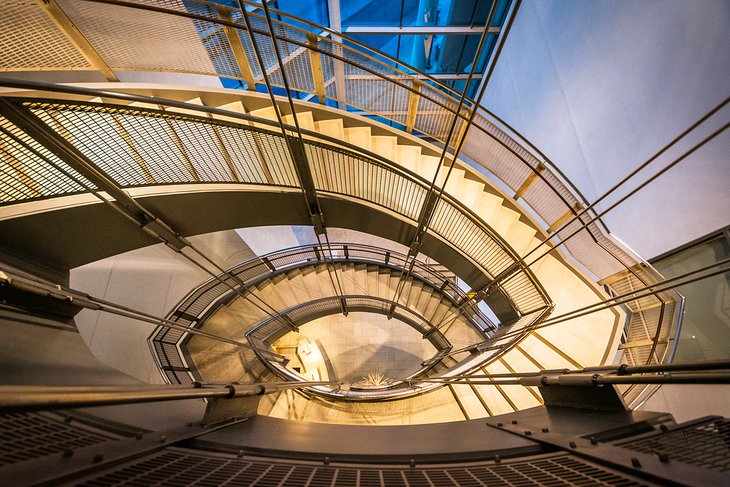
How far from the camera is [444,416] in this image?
509 cm

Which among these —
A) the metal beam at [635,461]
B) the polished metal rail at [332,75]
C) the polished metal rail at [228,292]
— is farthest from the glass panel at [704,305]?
the metal beam at [635,461]

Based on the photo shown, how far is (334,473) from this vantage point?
4.02ft

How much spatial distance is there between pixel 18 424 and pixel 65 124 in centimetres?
261

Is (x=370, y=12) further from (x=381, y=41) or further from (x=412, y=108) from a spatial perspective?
(x=412, y=108)

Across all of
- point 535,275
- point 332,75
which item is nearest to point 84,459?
point 535,275

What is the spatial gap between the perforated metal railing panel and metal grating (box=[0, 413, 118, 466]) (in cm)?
30

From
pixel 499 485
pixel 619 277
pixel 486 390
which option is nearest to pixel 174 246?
pixel 499 485

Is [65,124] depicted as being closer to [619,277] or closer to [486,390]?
[486,390]

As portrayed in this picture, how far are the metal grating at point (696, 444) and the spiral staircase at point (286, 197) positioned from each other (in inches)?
26.3

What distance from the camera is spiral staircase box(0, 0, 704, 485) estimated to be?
9.08 ft

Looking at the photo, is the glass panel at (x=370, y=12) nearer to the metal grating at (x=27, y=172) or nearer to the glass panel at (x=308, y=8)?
the glass panel at (x=308, y=8)

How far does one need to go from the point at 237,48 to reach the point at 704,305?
832 cm

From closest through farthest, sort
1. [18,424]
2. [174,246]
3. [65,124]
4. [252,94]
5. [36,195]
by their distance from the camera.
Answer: [18,424] < [65,124] < [36,195] < [174,246] < [252,94]

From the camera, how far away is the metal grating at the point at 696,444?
96 cm
